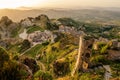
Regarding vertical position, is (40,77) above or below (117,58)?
above

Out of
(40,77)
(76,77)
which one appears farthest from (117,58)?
(40,77)

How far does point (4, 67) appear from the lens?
258ft

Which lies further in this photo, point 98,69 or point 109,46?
point 109,46

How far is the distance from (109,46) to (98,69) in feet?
99.4

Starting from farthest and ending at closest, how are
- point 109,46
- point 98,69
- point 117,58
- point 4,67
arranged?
1. point 109,46
2. point 117,58
3. point 98,69
4. point 4,67

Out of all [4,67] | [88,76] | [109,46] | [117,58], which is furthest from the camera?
[109,46]

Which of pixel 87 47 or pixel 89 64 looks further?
pixel 87 47

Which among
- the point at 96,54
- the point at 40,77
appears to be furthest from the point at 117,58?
the point at 40,77

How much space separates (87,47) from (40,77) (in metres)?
93.1

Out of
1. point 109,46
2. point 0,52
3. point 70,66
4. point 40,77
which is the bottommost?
point 70,66

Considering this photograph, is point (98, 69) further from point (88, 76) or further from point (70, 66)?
point (70, 66)

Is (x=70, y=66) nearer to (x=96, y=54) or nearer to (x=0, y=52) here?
(x=96, y=54)

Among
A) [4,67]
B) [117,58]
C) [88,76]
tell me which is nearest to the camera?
[4,67]

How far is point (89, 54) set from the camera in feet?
570
